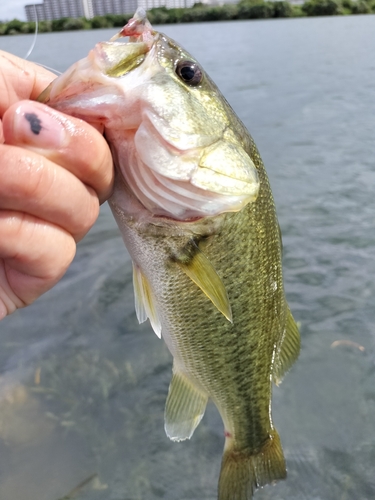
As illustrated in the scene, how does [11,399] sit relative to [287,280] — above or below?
above

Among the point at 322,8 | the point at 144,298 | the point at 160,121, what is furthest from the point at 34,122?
the point at 322,8

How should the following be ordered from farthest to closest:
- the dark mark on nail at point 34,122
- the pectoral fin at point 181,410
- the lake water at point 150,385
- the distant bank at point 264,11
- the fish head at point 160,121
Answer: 1. the distant bank at point 264,11
2. the lake water at point 150,385
3. the pectoral fin at point 181,410
4. the fish head at point 160,121
5. the dark mark on nail at point 34,122

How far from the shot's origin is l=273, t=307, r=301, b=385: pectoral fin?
2092 mm

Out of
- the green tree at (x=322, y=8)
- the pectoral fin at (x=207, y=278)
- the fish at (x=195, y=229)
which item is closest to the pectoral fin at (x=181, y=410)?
the fish at (x=195, y=229)

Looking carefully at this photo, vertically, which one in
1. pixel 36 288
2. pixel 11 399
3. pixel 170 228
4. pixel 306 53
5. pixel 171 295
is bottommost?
pixel 306 53

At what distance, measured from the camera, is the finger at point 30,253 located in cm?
118

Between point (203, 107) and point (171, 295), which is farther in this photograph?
point (171, 295)

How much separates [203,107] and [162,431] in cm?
254

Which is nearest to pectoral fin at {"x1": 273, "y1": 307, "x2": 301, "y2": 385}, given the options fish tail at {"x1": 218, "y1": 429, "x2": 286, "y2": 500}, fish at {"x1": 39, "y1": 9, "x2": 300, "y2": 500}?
fish at {"x1": 39, "y1": 9, "x2": 300, "y2": 500}

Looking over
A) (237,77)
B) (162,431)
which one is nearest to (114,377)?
(162,431)

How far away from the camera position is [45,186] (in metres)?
1.14

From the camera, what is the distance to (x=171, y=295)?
5.51 feet

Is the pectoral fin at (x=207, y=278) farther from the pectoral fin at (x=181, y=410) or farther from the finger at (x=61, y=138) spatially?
the pectoral fin at (x=181, y=410)

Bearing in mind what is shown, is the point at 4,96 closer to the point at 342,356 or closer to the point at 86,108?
the point at 86,108
